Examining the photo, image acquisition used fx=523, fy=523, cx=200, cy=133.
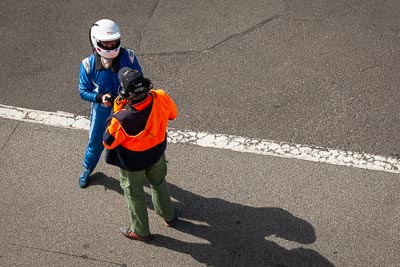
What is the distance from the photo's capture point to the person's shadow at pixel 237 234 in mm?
5125

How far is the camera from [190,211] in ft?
18.3

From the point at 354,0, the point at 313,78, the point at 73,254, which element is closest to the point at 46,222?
the point at 73,254

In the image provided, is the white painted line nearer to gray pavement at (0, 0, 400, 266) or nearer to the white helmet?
gray pavement at (0, 0, 400, 266)

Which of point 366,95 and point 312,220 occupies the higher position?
point 366,95

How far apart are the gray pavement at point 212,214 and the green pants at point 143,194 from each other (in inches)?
10.5

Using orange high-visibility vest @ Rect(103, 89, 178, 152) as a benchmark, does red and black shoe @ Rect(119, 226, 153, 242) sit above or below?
below

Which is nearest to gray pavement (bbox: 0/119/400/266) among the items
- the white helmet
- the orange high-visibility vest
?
the orange high-visibility vest

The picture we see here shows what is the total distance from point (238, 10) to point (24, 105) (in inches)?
138

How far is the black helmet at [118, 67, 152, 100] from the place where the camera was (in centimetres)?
414

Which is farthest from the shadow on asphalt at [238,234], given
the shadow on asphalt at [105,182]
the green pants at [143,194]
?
the shadow on asphalt at [105,182]

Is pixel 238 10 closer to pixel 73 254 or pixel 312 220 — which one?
pixel 312 220

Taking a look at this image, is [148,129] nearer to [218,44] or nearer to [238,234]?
[238,234]

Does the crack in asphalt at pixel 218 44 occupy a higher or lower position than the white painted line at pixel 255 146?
higher

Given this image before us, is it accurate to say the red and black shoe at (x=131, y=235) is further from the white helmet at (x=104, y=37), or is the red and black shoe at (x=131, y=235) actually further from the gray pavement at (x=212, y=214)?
the white helmet at (x=104, y=37)
